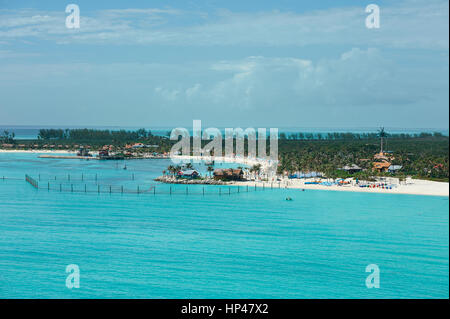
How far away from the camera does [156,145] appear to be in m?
109

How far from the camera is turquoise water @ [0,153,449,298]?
2117cm

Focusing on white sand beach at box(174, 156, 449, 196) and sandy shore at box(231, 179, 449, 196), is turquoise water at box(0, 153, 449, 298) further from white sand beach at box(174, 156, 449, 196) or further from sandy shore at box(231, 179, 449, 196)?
white sand beach at box(174, 156, 449, 196)

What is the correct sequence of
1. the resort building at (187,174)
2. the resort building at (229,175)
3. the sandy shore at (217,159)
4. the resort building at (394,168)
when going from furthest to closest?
1. the sandy shore at (217,159)
2. the resort building at (394,168)
3. the resort building at (187,174)
4. the resort building at (229,175)

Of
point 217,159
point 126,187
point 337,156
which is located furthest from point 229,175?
point 217,159

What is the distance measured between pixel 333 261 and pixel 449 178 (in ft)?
121

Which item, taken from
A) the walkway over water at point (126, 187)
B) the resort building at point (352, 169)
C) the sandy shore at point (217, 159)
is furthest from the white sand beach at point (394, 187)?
the sandy shore at point (217, 159)

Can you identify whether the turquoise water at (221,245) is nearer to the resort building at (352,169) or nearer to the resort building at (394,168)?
the resort building at (352,169)

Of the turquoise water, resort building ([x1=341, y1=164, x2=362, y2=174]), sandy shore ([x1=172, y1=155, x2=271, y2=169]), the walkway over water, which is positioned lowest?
the turquoise water

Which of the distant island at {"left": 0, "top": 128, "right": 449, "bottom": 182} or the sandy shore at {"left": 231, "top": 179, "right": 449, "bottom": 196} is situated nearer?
the sandy shore at {"left": 231, "top": 179, "right": 449, "bottom": 196}

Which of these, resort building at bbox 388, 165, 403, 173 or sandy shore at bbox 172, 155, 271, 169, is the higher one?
sandy shore at bbox 172, 155, 271, 169

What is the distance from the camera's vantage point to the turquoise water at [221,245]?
2117 cm

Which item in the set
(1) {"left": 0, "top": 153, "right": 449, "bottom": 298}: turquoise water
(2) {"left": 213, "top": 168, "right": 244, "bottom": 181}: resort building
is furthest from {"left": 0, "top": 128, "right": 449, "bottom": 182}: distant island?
(1) {"left": 0, "top": 153, "right": 449, "bottom": 298}: turquoise water

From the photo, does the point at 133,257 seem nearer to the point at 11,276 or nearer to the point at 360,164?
the point at 11,276

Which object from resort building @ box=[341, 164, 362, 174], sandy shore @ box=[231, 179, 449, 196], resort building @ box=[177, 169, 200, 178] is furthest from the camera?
resort building @ box=[341, 164, 362, 174]
